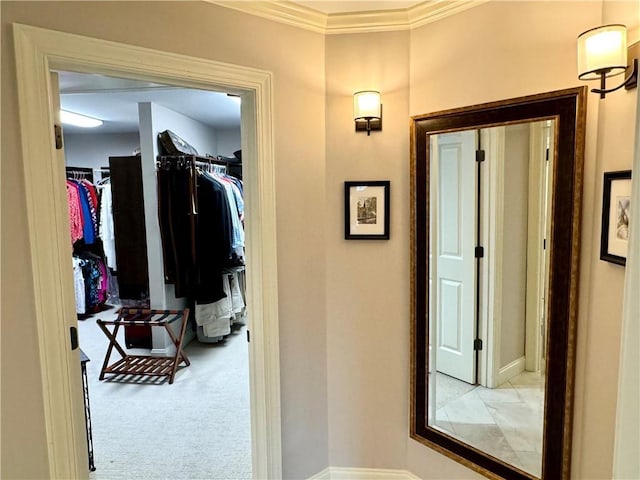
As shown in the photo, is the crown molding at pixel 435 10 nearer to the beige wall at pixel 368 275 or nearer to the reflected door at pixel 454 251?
the beige wall at pixel 368 275

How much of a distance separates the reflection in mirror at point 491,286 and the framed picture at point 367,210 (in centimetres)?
22

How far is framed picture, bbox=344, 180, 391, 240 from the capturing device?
78.0 inches

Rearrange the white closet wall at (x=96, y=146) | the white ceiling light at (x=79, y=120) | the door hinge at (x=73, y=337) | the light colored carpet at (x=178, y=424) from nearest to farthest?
1. the door hinge at (x=73, y=337)
2. the light colored carpet at (x=178, y=424)
3. the white ceiling light at (x=79, y=120)
4. the white closet wall at (x=96, y=146)

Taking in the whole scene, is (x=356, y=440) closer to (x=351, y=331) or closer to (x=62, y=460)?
(x=351, y=331)

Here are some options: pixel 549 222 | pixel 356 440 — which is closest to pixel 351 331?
pixel 356 440

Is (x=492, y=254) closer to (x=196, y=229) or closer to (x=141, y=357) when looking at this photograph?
(x=196, y=229)

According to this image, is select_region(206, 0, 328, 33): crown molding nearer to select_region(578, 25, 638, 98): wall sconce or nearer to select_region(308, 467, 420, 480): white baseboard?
select_region(578, 25, 638, 98): wall sconce

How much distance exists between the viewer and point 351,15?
187 centimetres

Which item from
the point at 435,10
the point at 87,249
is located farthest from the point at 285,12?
the point at 87,249

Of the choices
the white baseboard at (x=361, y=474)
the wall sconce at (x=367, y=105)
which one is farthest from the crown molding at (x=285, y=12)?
the white baseboard at (x=361, y=474)

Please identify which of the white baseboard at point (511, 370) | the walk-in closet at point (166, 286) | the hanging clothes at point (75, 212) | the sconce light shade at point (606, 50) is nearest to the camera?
the sconce light shade at point (606, 50)

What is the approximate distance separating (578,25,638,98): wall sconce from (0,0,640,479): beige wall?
0.28 ft

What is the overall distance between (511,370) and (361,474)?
39.1 inches

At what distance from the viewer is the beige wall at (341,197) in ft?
4.38
